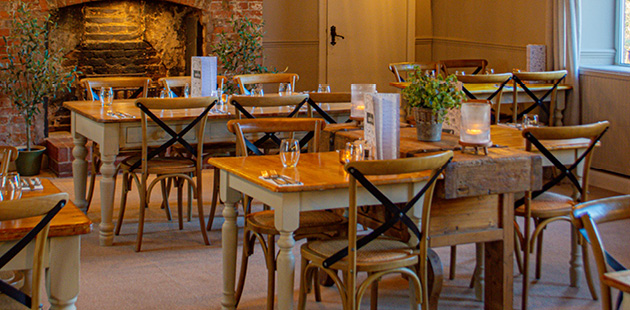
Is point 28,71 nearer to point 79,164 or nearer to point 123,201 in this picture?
point 79,164

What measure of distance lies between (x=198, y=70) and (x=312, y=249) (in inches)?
113

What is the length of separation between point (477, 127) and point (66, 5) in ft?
16.3

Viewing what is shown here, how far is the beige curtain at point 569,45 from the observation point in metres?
6.65

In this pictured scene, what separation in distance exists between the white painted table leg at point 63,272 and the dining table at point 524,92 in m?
4.45

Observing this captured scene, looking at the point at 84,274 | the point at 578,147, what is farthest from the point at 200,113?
the point at 578,147

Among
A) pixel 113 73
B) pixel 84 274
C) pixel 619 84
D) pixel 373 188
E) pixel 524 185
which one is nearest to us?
pixel 373 188

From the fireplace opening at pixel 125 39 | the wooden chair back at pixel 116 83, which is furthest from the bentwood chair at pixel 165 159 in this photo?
the fireplace opening at pixel 125 39

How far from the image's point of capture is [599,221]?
2.22 m

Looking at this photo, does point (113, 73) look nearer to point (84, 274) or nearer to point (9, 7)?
point (9, 7)

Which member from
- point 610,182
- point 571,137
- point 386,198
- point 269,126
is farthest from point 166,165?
point 610,182

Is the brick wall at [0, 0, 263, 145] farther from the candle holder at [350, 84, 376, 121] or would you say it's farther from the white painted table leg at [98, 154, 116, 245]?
the candle holder at [350, 84, 376, 121]

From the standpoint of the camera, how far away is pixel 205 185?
653 centimetres

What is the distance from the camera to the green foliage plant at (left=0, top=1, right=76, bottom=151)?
653 centimetres

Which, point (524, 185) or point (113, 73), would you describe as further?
point (113, 73)
